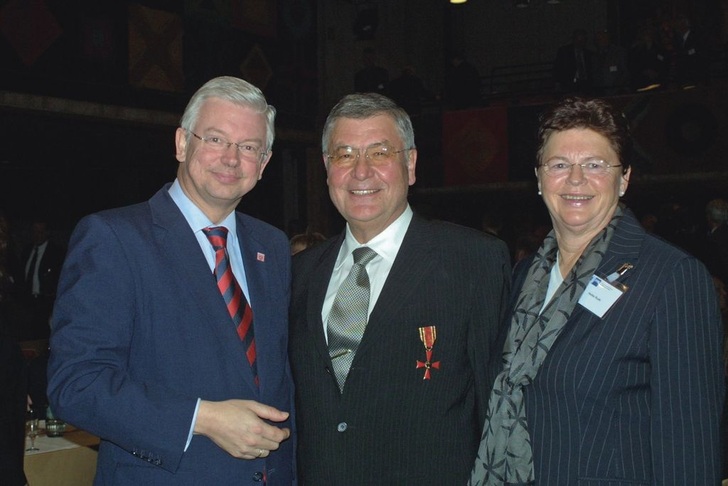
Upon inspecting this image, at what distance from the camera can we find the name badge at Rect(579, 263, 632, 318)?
2.21 metres

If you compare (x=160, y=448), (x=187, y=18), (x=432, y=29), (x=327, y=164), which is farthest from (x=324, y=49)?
Result: (x=160, y=448)

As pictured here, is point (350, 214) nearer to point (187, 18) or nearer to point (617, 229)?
point (617, 229)

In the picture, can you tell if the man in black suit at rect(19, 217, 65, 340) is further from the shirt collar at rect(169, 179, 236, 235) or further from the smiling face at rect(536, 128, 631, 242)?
the smiling face at rect(536, 128, 631, 242)

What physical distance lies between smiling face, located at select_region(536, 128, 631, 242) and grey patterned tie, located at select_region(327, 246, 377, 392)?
712mm

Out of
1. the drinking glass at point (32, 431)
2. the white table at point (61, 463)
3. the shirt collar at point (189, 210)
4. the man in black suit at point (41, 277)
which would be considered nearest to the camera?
the shirt collar at point (189, 210)

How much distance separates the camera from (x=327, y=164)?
291 centimetres

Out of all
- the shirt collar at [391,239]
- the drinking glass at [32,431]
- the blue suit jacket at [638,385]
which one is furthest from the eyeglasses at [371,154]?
the drinking glass at [32,431]

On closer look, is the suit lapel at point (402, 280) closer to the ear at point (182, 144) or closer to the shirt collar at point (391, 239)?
the shirt collar at point (391, 239)

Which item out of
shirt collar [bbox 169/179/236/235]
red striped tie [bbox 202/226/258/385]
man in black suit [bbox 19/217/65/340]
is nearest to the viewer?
A: red striped tie [bbox 202/226/258/385]

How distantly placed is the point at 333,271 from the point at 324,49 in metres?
12.8

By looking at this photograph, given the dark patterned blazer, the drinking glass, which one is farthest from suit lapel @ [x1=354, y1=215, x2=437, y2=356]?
the drinking glass

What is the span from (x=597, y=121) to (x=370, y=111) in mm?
822

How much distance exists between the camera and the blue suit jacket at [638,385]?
80.8 inches

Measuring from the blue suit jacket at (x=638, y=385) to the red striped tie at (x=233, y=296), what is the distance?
0.88 m
